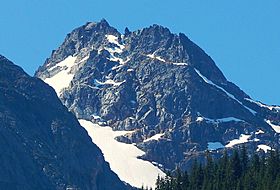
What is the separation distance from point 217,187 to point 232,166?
44.7ft

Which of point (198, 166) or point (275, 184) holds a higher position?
point (198, 166)

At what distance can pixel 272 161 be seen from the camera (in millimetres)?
178000

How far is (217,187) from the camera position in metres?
173

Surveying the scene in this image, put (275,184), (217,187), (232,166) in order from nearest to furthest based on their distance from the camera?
(275,184) → (217,187) → (232,166)

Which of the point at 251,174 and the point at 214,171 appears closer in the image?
the point at 251,174

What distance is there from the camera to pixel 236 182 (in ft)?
575

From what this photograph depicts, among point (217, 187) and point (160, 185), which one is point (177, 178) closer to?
point (160, 185)

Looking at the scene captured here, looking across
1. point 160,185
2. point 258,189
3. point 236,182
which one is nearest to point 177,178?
point 160,185

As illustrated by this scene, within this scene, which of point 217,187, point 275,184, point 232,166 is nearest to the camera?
point 275,184

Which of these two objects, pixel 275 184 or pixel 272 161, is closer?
pixel 275 184

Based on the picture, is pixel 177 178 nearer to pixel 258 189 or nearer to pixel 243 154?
pixel 243 154

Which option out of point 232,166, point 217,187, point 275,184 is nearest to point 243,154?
point 232,166

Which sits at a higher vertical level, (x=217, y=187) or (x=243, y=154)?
(x=243, y=154)

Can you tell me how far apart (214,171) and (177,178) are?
6844mm
